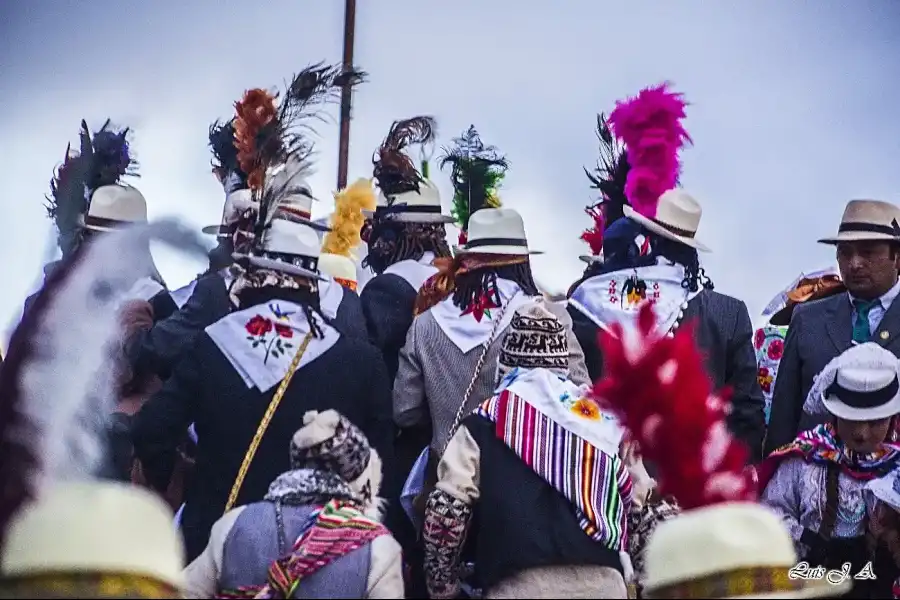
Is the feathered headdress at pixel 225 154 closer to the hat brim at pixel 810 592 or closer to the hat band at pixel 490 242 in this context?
the hat band at pixel 490 242

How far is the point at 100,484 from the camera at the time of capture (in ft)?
9.71

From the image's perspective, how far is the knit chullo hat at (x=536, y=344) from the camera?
14.9 feet

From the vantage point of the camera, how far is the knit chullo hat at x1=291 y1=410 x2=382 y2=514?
3979mm

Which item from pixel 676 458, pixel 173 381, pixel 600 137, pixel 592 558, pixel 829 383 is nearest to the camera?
pixel 676 458

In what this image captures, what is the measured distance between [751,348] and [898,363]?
2.07ft

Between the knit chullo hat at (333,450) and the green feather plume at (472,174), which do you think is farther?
the green feather plume at (472,174)

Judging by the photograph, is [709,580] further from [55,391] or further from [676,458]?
[55,391]

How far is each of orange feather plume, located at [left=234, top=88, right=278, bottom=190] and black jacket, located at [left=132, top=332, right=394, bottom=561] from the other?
1261 mm

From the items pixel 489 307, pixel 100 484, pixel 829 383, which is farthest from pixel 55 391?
pixel 829 383

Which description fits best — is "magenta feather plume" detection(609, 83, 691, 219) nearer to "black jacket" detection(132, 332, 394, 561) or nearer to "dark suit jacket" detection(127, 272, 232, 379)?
"dark suit jacket" detection(127, 272, 232, 379)

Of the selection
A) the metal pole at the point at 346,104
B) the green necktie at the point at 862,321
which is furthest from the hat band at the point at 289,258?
the green necktie at the point at 862,321

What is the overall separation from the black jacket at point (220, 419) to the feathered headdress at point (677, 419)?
1565 mm

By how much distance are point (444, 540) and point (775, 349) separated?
3.11 m

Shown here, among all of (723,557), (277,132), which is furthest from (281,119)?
(723,557)
